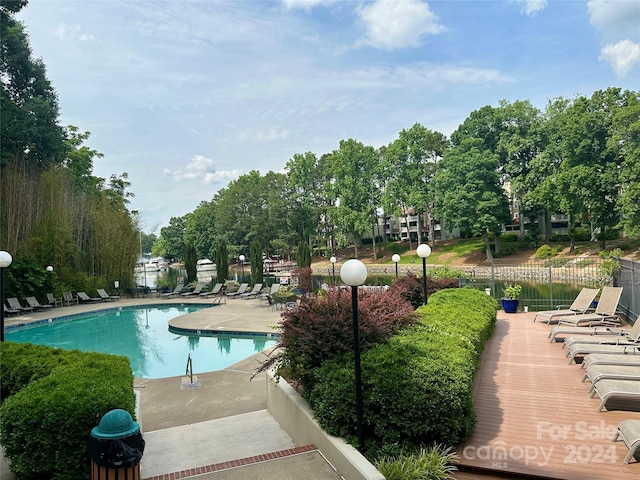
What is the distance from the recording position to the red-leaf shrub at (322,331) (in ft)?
15.3

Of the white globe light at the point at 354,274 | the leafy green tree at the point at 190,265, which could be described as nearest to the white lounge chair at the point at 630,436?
the white globe light at the point at 354,274

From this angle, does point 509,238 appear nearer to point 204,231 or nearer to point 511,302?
point 511,302

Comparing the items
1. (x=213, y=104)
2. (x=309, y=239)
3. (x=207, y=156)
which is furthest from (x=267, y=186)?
(x=213, y=104)

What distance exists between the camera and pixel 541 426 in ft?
13.3

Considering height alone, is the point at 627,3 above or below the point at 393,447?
above

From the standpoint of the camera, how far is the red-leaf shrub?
4.66m

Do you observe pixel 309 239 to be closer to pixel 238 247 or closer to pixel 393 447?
pixel 238 247

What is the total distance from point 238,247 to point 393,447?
4489cm

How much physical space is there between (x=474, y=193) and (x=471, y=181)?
1.03 meters

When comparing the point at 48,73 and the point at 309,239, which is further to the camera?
the point at 309,239

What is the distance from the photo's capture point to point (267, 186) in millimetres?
49875

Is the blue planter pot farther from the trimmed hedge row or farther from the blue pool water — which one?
the trimmed hedge row

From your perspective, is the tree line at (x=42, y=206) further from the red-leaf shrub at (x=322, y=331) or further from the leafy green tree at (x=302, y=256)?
the red-leaf shrub at (x=322, y=331)

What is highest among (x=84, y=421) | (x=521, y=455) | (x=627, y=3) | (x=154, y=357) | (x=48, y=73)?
(x=48, y=73)
